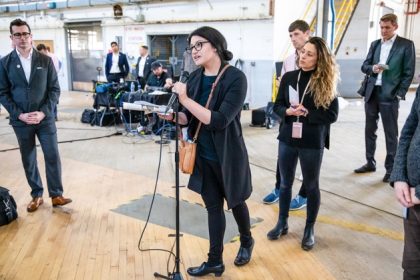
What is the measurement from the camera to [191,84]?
2.37 m

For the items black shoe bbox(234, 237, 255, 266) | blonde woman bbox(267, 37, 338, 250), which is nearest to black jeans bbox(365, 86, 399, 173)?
blonde woman bbox(267, 37, 338, 250)

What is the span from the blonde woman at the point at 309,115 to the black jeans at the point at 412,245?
114cm

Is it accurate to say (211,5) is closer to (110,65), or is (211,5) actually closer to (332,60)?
(110,65)

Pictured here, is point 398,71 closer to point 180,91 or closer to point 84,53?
point 180,91

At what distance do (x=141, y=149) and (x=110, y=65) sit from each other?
364 centimetres

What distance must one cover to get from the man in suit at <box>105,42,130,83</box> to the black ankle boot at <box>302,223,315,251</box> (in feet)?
23.3

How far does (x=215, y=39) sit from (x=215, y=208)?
1028 mm

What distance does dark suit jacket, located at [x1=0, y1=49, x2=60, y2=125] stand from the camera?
3.49 meters

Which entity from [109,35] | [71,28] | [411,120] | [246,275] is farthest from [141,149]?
[71,28]

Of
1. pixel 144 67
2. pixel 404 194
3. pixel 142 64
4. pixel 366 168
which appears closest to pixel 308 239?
pixel 404 194

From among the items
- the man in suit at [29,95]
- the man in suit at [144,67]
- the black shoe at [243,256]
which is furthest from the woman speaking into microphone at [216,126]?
the man in suit at [144,67]

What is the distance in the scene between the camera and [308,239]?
9.77 feet

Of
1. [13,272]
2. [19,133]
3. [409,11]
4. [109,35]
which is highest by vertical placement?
[409,11]

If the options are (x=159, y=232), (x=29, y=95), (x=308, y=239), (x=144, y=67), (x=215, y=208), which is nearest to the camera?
(x=215, y=208)
